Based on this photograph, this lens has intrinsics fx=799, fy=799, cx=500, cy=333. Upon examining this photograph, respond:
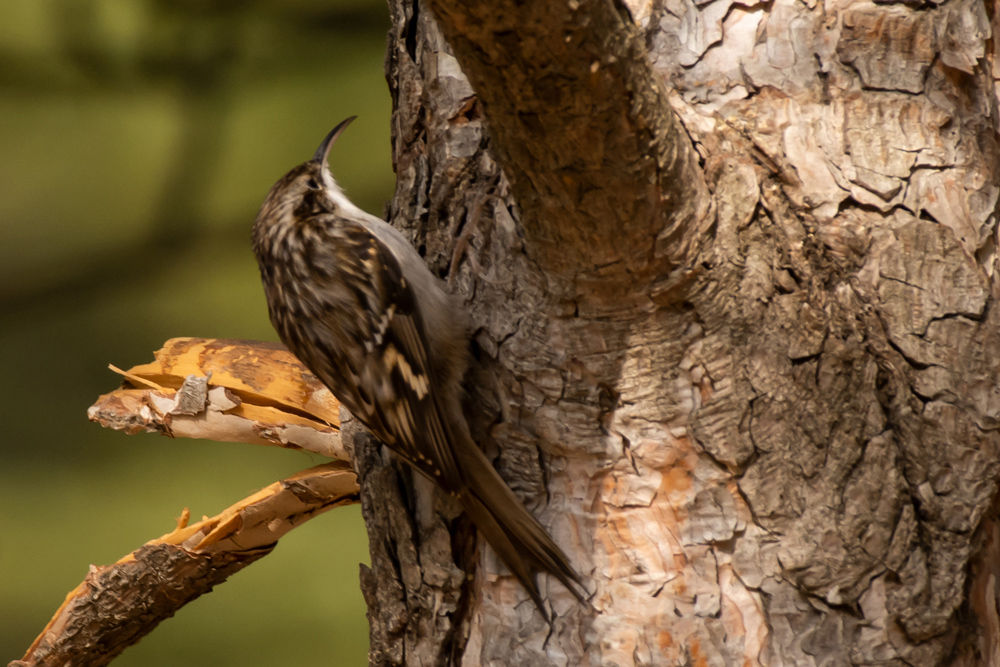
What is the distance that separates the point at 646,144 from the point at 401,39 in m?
0.63

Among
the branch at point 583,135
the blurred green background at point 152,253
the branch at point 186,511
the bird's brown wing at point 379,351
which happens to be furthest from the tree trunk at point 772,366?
the blurred green background at point 152,253

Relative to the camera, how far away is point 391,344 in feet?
3.83

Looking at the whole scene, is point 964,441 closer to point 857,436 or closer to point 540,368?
point 857,436

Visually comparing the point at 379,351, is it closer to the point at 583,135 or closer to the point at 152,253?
the point at 583,135

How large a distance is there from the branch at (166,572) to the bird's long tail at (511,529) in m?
0.52

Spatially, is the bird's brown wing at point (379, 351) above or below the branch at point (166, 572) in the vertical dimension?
above

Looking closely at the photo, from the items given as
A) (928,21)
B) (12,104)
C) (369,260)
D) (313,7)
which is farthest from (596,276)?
(12,104)

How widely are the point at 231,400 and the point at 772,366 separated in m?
0.94

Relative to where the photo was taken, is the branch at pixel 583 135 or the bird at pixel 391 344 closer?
the branch at pixel 583 135

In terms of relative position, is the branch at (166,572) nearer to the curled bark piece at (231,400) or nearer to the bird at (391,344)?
the curled bark piece at (231,400)

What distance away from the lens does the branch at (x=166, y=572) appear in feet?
4.51

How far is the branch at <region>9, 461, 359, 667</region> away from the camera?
1.38 m

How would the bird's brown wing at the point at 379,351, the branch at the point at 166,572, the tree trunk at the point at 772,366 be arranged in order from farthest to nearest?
the branch at the point at 166,572, the bird's brown wing at the point at 379,351, the tree trunk at the point at 772,366

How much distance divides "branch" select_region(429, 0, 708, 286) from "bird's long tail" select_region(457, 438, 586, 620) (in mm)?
277
